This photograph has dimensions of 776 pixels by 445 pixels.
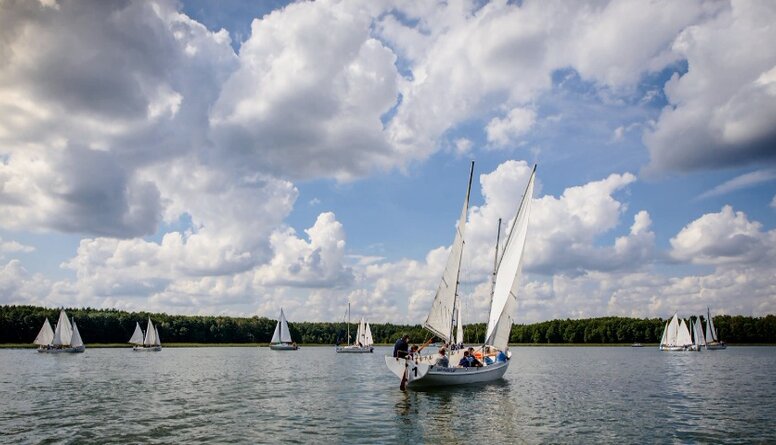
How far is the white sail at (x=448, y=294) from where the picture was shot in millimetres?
41469

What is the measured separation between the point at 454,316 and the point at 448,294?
219 centimetres

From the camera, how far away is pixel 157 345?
137 metres

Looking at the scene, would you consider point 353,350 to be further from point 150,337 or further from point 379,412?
point 379,412

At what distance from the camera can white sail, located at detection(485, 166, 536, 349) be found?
4691cm

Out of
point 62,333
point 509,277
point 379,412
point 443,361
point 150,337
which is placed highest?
point 509,277

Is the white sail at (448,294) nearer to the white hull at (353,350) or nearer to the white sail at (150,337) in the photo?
the white hull at (353,350)

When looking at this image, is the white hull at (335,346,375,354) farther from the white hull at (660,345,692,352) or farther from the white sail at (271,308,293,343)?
the white hull at (660,345,692,352)

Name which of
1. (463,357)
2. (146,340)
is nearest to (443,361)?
(463,357)

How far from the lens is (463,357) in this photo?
43.9 m

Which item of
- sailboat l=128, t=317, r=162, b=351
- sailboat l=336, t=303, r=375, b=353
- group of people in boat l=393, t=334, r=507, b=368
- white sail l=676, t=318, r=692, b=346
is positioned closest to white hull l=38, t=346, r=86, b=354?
sailboat l=128, t=317, r=162, b=351

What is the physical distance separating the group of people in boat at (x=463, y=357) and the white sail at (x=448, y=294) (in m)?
1.61

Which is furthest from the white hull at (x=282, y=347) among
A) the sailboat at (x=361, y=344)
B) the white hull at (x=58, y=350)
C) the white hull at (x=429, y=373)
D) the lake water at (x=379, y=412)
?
the white hull at (x=429, y=373)

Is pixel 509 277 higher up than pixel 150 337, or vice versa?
pixel 509 277

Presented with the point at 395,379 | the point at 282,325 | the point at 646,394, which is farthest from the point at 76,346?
the point at 646,394
